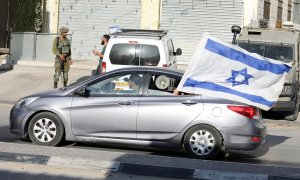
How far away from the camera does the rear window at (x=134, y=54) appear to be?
13.2 m

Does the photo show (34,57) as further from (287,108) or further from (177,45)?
(287,108)

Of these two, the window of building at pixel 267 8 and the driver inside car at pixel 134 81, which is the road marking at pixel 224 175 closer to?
the driver inside car at pixel 134 81

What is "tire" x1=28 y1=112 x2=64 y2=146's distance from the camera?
362 inches

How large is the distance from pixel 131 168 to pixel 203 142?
5.38 feet

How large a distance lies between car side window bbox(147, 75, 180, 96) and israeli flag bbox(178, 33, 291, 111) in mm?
599

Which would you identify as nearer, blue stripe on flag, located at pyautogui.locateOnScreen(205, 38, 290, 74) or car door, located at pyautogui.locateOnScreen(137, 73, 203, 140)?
blue stripe on flag, located at pyautogui.locateOnScreen(205, 38, 290, 74)

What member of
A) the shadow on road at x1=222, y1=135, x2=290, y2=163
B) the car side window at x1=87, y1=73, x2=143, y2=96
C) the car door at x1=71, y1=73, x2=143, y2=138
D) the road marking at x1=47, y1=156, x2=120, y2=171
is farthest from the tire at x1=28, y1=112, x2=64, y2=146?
the shadow on road at x1=222, y1=135, x2=290, y2=163

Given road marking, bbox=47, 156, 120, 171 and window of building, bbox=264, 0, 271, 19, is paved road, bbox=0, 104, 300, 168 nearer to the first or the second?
road marking, bbox=47, 156, 120, 171

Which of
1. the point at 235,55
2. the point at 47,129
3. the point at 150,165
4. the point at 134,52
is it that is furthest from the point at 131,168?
the point at 134,52

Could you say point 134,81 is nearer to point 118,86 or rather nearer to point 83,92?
point 118,86

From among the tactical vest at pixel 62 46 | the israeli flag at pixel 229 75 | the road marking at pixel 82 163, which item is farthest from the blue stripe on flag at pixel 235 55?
the tactical vest at pixel 62 46

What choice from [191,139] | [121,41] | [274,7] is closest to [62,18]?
[274,7]

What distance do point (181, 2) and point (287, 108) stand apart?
33.9 feet

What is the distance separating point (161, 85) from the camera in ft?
29.9
